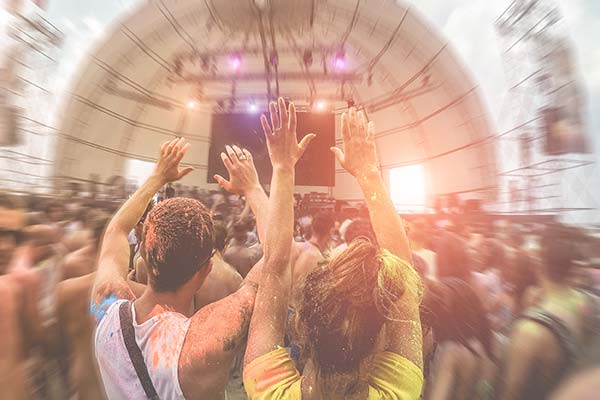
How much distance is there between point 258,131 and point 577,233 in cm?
84

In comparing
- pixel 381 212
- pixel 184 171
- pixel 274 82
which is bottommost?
pixel 381 212

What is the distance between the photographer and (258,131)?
2.87ft

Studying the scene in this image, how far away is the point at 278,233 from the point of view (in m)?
0.86

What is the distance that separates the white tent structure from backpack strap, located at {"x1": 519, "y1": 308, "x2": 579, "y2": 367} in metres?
0.46

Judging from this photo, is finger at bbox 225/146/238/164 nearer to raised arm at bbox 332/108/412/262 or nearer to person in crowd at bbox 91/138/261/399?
person in crowd at bbox 91/138/261/399

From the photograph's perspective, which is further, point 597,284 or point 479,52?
point 597,284

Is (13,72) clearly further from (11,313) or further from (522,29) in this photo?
(522,29)

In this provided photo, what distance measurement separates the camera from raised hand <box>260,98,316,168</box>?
854 mm

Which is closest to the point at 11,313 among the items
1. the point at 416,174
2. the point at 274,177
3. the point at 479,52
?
the point at 274,177

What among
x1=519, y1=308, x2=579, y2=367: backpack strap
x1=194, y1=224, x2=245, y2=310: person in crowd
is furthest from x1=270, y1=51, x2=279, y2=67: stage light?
x1=519, y1=308, x2=579, y2=367: backpack strap

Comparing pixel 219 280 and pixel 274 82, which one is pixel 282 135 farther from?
pixel 219 280

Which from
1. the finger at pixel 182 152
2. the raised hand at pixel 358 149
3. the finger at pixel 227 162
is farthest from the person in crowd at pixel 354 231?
the finger at pixel 182 152

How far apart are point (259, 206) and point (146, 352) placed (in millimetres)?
482

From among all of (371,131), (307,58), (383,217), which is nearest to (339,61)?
(307,58)
